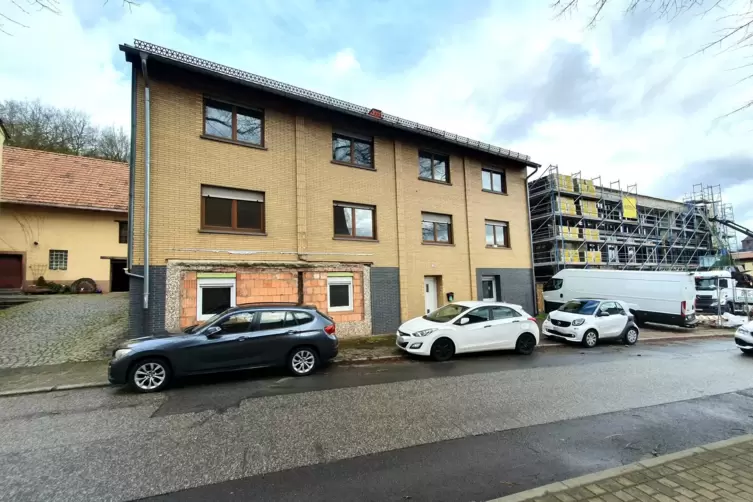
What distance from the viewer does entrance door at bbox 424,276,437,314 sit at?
47.9 feet

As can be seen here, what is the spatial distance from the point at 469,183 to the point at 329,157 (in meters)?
7.00

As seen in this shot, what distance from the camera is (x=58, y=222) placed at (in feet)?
61.2

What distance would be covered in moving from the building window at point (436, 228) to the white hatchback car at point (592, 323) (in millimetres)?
5280

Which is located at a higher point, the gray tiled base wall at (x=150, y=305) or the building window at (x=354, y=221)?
the building window at (x=354, y=221)

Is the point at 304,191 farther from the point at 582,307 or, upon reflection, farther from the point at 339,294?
the point at 582,307

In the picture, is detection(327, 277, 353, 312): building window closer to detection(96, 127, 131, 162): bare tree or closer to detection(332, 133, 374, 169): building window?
detection(332, 133, 374, 169): building window

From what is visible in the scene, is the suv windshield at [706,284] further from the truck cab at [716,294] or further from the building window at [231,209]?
Result: the building window at [231,209]

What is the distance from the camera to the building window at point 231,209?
1060cm

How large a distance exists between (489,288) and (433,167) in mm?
6280

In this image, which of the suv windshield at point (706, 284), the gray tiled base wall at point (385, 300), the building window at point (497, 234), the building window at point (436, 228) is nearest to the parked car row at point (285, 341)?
the gray tiled base wall at point (385, 300)

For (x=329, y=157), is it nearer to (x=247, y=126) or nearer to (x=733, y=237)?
(x=247, y=126)

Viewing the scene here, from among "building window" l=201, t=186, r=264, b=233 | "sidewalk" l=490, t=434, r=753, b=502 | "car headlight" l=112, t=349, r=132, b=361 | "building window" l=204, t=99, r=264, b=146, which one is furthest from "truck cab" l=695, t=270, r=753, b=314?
"car headlight" l=112, t=349, r=132, b=361

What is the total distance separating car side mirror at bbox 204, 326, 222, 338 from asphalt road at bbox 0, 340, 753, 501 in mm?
934

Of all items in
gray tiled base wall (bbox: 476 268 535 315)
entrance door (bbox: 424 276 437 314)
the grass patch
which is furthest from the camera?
gray tiled base wall (bbox: 476 268 535 315)
